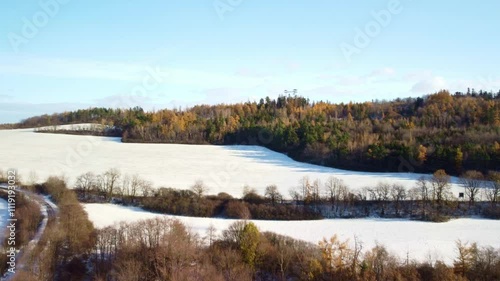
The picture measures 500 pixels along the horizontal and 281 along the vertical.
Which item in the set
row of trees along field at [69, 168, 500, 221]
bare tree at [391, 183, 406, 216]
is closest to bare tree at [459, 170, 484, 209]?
row of trees along field at [69, 168, 500, 221]

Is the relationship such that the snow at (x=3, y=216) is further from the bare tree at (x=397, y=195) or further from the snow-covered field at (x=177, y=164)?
the bare tree at (x=397, y=195)

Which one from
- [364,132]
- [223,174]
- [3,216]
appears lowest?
[3,216]

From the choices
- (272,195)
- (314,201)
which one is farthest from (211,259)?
(314,201)

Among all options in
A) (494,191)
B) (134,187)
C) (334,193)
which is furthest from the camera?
(134,187)

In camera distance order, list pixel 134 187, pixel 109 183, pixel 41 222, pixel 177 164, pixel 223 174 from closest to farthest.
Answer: pixel 41 222 < pixel 134 187 < pixel 109 183 < pixel 223 174 < pixel 177 164

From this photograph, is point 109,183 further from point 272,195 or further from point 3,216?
point 272,195

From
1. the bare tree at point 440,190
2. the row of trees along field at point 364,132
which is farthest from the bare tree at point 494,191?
the row of trees along field at point 364,132

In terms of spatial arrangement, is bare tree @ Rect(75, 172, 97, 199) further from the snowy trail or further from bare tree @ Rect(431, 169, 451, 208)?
bare tree @ Rect(431, 169, 451, 208)
